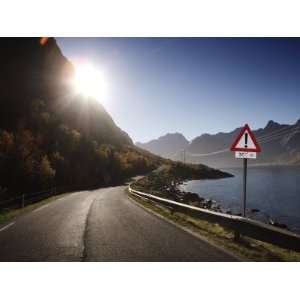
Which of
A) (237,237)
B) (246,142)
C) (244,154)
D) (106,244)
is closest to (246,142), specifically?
A: (246,142)

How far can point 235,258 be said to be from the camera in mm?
6445

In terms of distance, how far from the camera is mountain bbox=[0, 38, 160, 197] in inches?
1982

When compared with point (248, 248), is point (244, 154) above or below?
above

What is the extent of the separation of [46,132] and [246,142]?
7851 cm

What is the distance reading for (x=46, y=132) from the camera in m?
80.0

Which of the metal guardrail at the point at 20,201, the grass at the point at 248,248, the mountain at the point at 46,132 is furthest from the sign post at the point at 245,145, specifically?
the mountain at the point at 46,132

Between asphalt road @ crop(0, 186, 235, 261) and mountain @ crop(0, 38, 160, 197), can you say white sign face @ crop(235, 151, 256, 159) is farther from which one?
mountain @ crop(0, 38, 160, 197)

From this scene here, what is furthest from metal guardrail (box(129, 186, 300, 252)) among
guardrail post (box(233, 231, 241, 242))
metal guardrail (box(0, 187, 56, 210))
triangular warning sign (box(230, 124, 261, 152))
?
metal guardrail (box(0, 187, 56, 210))

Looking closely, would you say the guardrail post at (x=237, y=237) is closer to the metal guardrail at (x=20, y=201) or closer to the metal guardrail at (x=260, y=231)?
the metal guardrail at (x=260, y=231)

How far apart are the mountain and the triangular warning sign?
96.1 ft

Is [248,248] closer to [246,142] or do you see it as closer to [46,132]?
[246,142]

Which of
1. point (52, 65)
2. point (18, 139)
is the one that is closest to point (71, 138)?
point (18, 139)
